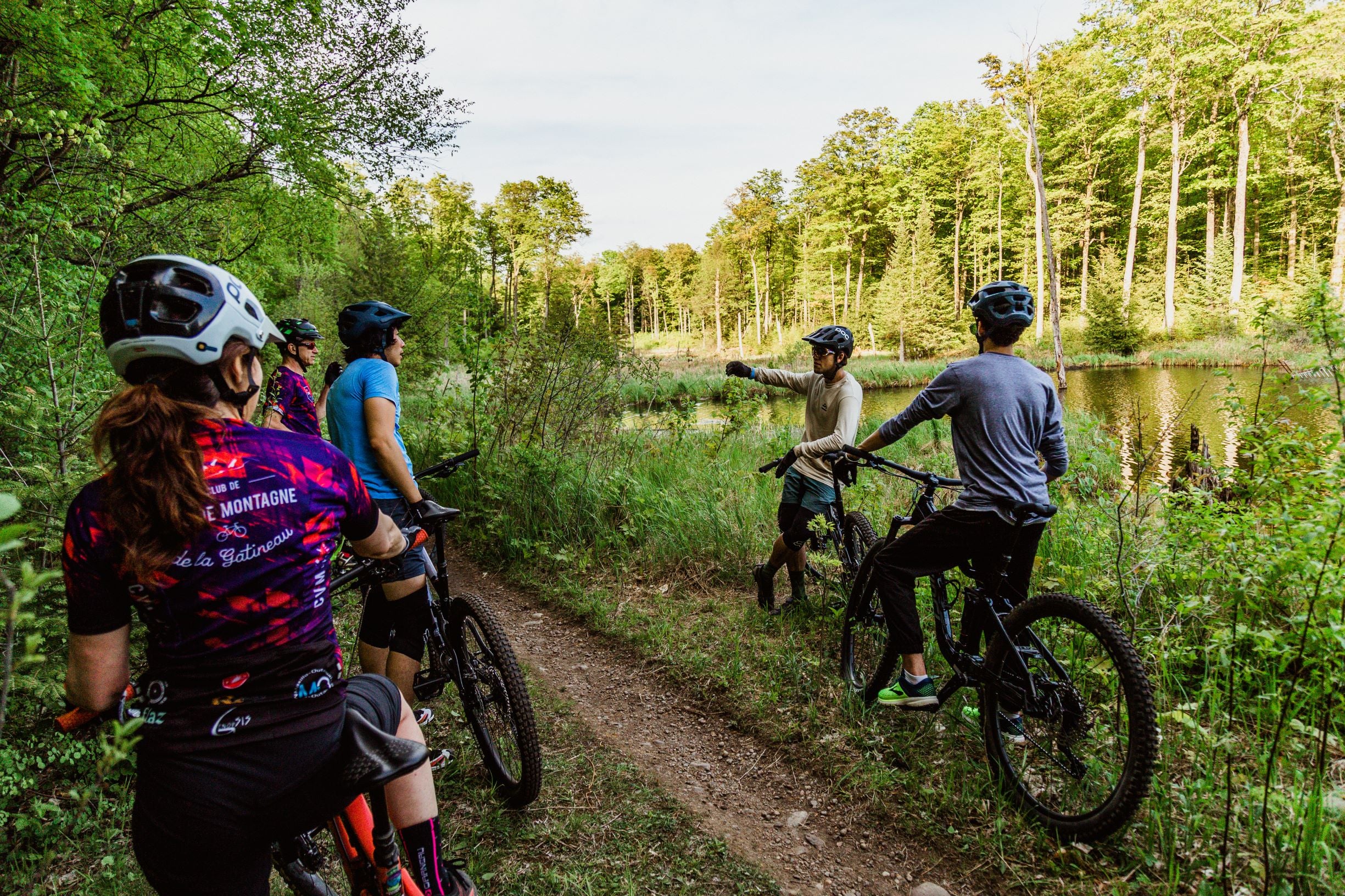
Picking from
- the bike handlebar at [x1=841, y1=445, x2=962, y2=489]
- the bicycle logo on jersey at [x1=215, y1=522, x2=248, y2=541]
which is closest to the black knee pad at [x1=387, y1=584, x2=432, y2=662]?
the bicycle logo on jersey at [x1=215, y1=522, x2=248, y2=541]

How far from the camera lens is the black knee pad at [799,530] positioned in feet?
15.9

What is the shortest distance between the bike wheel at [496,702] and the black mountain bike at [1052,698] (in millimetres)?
1942

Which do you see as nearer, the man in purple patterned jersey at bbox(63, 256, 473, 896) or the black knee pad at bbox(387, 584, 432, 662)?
the man in purple patterned jersey at bbox(63, 256, 473, 896)

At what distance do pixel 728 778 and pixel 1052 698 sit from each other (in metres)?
1.71

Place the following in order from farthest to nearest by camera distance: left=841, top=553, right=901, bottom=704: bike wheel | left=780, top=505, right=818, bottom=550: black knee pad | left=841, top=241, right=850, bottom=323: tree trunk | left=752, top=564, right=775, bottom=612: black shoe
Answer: left=841, top=241, right=850, bottom=323: tree trunk
left=752, top=564, right=775, bottom=612: black shoe
left=780, top=505, right=818, bottom=550: black knee pad
left=841, top=553, right=901, bottom=704: bike wheel

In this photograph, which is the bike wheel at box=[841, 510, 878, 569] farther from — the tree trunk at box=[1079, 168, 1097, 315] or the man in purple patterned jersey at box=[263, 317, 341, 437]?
the tree trunk at box=[1079, 168, 1097, 315]

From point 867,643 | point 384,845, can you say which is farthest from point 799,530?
point 384,845

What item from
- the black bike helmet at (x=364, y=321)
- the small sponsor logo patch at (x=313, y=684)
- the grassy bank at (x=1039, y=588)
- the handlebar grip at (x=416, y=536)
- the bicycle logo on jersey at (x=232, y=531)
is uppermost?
Result: the black bike helmet at (x=364, y=321)

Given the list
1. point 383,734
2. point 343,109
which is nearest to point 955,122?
point 343,109

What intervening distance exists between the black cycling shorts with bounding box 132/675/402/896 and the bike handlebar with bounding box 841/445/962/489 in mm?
2888

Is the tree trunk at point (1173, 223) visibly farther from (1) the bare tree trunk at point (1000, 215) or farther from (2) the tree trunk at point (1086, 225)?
(1) the bare tree trunk at point (1000, 215)

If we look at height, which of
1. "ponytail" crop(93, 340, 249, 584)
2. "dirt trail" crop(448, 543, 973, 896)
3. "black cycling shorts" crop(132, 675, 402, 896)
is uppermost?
"ponytail" crop(93, 340, 249, 584)

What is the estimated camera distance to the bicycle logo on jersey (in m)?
1.37

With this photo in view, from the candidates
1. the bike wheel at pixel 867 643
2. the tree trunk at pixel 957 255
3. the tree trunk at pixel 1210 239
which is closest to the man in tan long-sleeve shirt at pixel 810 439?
the bike wheel at pixel 867 643
